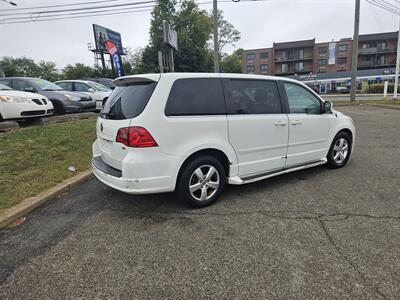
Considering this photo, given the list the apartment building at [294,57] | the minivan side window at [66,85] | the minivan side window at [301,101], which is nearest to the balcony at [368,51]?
the apartment building at [294,57]

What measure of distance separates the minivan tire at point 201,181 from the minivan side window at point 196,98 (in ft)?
2.02

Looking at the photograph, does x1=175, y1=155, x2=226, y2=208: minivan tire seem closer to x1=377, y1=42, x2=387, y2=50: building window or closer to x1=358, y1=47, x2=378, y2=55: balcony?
x1=358, y1=47, x2=378, y2=55: balcony

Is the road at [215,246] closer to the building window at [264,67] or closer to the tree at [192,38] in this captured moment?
the tree at [192,38]

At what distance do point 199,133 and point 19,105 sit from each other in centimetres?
644

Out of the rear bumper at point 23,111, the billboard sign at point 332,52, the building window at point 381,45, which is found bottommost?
the rear bumper at point 23,111

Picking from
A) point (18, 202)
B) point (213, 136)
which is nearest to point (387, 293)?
point (213, 136)

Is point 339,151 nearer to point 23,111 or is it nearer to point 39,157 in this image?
point 39,157

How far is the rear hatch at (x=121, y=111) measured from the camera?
10.7 feet

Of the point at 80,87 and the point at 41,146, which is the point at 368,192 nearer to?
the point at 41,146

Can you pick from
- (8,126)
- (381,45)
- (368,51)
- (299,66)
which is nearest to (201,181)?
(8,126)

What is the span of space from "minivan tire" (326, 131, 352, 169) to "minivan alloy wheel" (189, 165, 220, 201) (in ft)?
8.64

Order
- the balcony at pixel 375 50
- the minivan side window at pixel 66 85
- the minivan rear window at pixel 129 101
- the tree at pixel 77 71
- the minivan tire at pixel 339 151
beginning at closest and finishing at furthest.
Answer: the minivan rear window at pixel 129 101
the minivan tire at pixel 339 151
the minivan side window at pixel 66 85
the tree at pixel 77 71
the balcony at pixel 375 50

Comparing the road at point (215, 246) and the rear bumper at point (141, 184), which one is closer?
the road at point (215, 246)

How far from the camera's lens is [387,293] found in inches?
80.0
